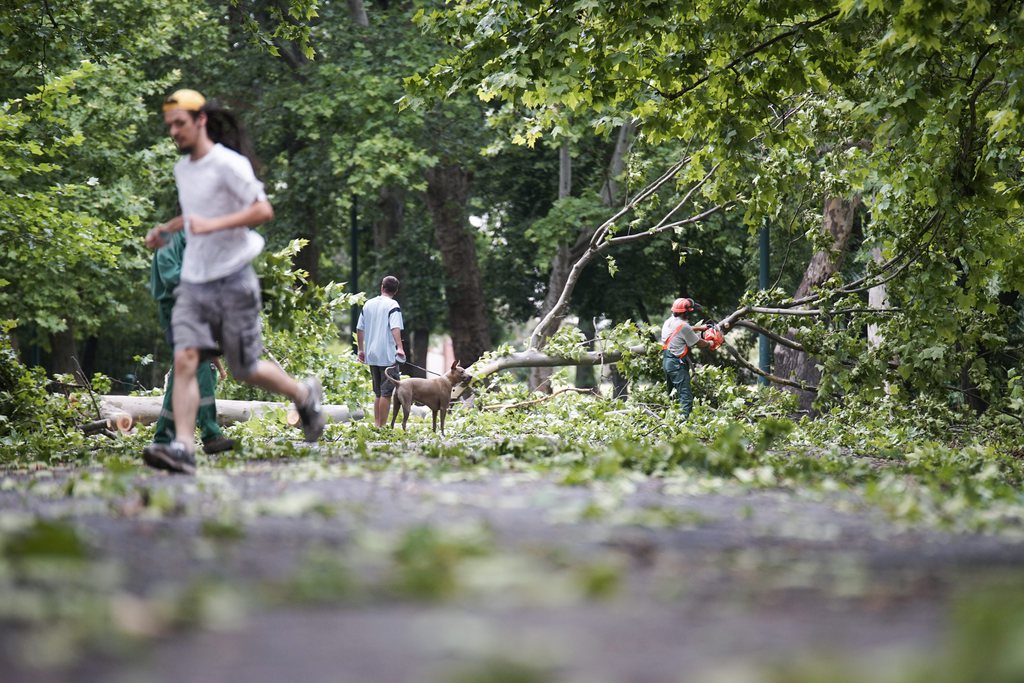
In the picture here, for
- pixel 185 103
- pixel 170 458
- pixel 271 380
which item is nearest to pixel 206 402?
pixel 271 380

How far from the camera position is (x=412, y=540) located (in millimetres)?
4301

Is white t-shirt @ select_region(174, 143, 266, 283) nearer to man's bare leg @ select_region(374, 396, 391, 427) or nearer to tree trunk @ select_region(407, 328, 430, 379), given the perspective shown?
man's bare leg @ select_region(374, 396, 391, 427)

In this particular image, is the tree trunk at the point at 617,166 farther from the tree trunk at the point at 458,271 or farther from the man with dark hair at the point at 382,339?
the man with dark hair at the point at 382,339

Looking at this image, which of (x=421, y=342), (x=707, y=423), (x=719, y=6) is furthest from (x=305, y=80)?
(x=719, y=6)

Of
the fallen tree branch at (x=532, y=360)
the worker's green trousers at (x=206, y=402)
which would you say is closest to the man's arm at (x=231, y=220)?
the worker's green trousers at (x=206, y=402)

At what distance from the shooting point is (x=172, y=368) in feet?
31.9

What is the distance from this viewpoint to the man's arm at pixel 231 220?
7766 millimetres

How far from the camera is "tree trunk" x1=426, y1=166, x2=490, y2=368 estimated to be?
2931cm

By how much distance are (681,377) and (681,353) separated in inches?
13.4

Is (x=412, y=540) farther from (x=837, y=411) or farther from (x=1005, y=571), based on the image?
(x=837, y=411)

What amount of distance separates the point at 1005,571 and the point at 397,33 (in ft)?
78.3

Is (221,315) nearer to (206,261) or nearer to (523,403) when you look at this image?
(206,261)

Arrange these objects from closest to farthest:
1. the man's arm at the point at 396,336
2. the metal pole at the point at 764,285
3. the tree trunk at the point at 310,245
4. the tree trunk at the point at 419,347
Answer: the man's arm at the point at 396,336, the metal pole at the point at 764,285, the tree trunk at the point at 310,245, the tree trunk at the point at 419,347

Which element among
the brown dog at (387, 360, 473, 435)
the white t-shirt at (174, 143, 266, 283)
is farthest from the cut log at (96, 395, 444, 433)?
the white t-shirt at (174, 143, 266, 283)
